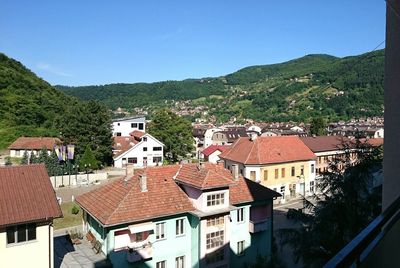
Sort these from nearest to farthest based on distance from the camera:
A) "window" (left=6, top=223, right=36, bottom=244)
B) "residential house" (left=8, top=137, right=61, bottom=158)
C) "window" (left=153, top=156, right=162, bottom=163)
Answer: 1. "window" (left=6, top=223, right=36, bottom=244)
2. "residential house" (left=8, top=137, right=61, bottom=158)
3. "window" (left=153, top=156, right=162, bottom=163)

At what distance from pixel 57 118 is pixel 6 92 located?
1172 centimetres

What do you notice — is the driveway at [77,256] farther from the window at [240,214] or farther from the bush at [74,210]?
the window at [240,214]

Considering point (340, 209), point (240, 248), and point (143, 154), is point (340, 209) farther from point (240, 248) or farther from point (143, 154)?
point (143, 154)

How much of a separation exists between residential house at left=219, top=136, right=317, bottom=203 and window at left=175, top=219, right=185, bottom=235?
16.2 metres

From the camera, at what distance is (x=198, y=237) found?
722 inches

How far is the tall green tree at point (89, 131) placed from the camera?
43.5 m

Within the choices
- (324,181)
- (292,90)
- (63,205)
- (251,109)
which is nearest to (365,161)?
(324,181)

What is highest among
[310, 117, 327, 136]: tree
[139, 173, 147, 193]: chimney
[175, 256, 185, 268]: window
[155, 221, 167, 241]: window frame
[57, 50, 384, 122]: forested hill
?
[57, 50, 384, 122]: forested hill

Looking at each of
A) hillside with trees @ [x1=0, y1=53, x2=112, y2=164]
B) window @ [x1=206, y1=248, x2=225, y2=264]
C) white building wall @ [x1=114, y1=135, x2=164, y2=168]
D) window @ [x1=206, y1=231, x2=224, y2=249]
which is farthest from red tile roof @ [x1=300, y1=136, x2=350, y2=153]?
window @ [x1=206, y1=248, x2=225, y2=264]

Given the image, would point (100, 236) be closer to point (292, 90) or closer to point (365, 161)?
point (365, 161)

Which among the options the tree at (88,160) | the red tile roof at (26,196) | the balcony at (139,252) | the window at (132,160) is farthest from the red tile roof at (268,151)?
the red tile roof at (26,196)

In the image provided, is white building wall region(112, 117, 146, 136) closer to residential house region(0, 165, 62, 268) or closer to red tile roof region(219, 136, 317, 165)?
red tile roof region(219, 136, 317, 165)

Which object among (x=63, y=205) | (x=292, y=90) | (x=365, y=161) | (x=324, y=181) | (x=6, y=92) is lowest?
(x=63, y=205)

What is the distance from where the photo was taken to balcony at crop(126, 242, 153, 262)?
54.3 feet
